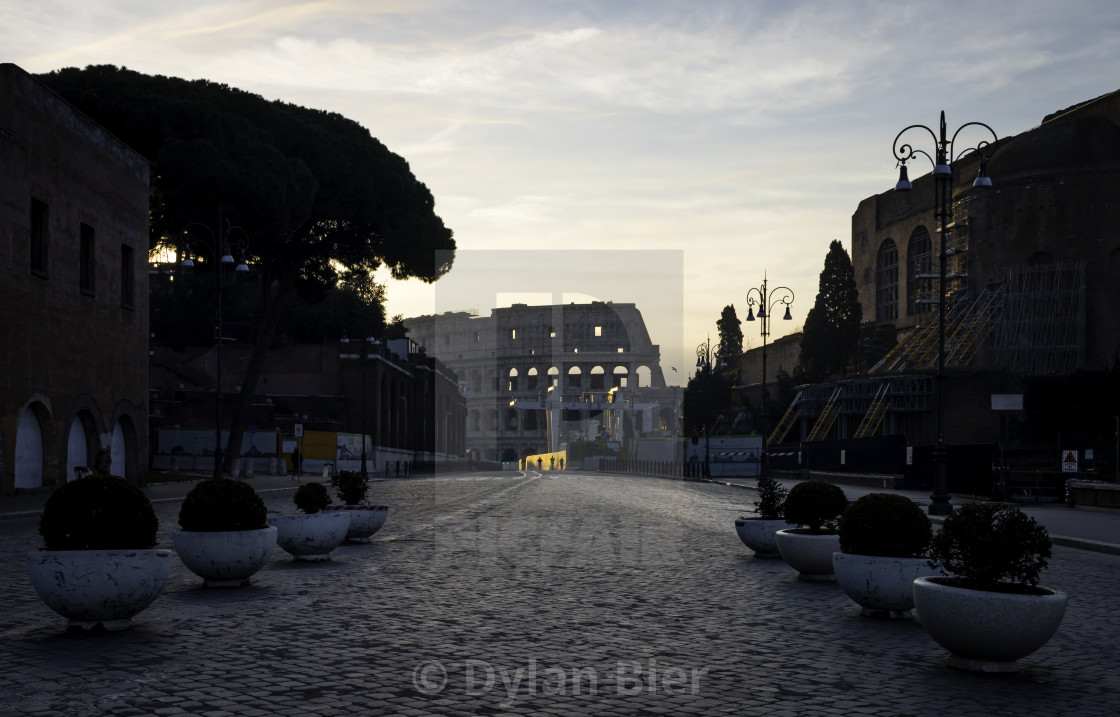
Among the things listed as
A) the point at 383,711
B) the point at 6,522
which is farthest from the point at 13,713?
the point at 6,522

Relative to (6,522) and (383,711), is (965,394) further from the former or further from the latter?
(383,711)

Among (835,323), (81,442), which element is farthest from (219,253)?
(835,323)

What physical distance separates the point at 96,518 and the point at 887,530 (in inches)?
252

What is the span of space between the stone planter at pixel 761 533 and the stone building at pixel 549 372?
10359 cm

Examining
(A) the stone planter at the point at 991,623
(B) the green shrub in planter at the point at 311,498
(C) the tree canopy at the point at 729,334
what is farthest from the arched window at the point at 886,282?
(A) the stone planter at the point at 991,623

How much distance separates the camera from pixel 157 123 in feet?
128

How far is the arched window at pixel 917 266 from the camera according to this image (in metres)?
67.1

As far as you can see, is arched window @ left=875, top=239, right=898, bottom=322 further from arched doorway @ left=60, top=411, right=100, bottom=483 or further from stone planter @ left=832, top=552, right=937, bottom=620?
stone planter @ left=832, top=552, right=937, bottom=620

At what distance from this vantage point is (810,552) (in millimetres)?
12203

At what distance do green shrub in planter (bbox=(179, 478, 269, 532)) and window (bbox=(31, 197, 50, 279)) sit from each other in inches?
802

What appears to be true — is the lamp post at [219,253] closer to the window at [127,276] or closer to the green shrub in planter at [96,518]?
the window at [127,276]

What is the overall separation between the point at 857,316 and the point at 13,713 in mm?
66243

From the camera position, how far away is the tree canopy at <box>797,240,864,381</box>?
68.3 metres

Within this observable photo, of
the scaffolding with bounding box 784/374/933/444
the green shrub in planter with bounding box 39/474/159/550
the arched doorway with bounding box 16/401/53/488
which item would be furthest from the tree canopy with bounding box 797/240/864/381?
the green shrub in planter with bounding box 39/474/159/550
